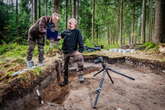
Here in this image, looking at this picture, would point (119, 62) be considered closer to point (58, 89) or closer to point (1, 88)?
point (58, 89)

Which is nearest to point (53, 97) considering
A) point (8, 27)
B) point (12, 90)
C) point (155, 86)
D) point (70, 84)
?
point (70, 84)

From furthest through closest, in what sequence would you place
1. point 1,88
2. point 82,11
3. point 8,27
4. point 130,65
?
point 82,11
point 8,27
point 130,65
point 1,88

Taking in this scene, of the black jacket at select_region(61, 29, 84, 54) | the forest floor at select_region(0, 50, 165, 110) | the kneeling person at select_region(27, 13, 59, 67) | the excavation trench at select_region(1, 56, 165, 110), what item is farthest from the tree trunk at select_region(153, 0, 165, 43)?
the kneeling person at select_region(27, 13, 59, 67)

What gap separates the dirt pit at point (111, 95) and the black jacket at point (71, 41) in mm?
1128

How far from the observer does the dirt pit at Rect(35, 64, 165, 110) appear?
9.77 ft

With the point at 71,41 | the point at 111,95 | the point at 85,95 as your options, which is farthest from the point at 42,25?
the point at 111,95

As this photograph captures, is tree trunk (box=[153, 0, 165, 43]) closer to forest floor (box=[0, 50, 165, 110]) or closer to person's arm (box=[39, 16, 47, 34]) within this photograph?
forest floor (box=[0, 50, 165, 110])

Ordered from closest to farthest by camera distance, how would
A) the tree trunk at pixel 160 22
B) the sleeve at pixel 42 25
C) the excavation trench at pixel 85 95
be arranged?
the excavation trench at pixel 85 95
the sleeve at pixel 42 25
the tree trunk at pixel 160 22

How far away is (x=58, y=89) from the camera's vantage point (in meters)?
4.16

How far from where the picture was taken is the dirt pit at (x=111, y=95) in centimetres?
298

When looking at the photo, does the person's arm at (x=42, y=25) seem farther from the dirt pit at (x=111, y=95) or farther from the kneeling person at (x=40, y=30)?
the dirt pit at (x=111, y=95)

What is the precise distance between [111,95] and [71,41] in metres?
1.89

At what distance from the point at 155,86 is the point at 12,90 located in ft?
13.1

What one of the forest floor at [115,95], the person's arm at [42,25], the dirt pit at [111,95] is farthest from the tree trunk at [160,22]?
the person's arm at [42,25]
